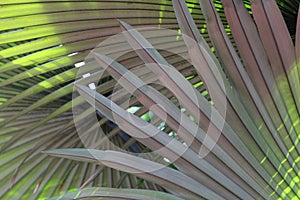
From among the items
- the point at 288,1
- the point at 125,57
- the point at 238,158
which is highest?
the point at 288,1

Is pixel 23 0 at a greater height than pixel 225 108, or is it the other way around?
pixel 23 0

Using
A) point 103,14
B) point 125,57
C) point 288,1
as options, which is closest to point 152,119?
point 125,57

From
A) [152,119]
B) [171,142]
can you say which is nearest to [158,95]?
[171,142]

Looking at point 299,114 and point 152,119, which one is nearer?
point 299,114

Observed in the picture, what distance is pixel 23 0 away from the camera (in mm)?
671

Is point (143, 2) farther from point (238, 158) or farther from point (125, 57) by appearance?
point (238, 158)

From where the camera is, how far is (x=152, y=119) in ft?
2.93

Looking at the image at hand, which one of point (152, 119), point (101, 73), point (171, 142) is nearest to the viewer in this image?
point (171, 142)

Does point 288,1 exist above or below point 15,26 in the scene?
above

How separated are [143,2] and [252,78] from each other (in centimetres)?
27

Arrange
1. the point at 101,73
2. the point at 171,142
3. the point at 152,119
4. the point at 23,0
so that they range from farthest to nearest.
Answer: the point at 152,119 → the point at 101,73 → the point at 23,0 → the point at 171,142

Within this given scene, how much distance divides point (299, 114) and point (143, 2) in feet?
1.09

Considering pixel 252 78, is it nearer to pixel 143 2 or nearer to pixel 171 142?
pixel 171 142

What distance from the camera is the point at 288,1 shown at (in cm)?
86
